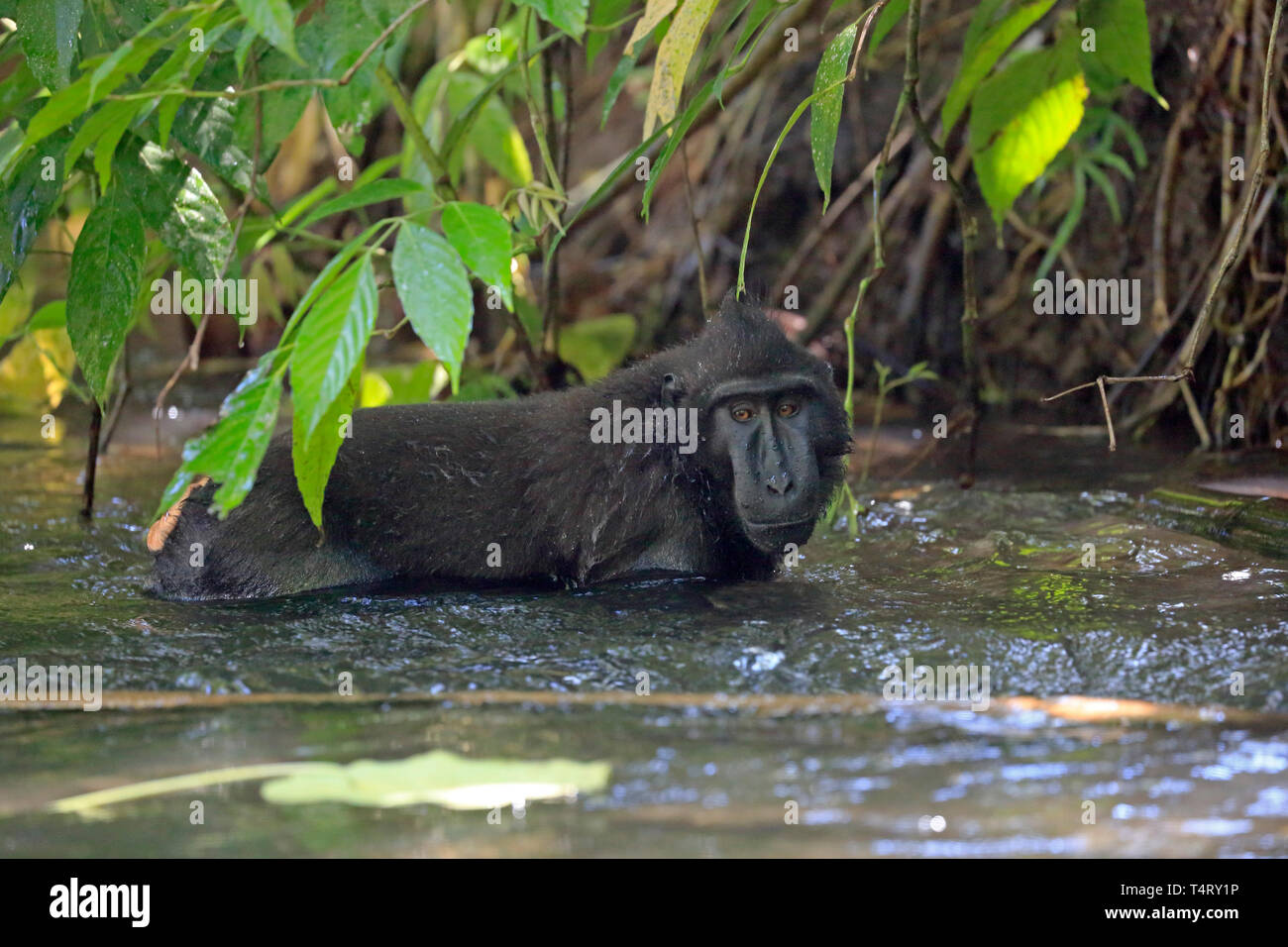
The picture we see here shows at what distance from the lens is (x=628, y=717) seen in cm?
331

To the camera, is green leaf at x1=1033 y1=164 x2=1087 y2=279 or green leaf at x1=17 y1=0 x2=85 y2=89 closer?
green leaf at x1=17 y1=0 x2=85 y2=89

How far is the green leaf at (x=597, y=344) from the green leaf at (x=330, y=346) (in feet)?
16.2

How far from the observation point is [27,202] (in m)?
4.38

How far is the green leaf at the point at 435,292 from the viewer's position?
3.01 meters

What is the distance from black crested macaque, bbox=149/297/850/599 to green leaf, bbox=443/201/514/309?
1867 mm

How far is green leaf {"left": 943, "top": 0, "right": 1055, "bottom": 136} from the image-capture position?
16.7 feet

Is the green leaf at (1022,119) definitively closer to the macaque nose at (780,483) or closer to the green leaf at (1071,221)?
the macaque nose at (780,483)

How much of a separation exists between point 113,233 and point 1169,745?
3299 millimetres

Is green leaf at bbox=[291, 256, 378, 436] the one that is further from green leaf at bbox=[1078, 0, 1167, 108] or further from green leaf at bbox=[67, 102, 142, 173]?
green leaf at bbox=[1078, 0, 1167, 108]

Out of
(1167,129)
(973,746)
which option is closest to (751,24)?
(973,746)

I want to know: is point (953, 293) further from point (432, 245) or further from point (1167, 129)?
point (432, 245)

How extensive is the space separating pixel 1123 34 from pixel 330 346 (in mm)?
3533

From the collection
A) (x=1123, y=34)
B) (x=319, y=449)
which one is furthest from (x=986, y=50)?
(x=319, y=449)

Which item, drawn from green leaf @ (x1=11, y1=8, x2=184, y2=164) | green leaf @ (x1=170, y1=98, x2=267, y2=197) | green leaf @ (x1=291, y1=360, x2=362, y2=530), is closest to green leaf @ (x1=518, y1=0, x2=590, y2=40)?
green leaf @ (x1=11, y1=8, x2=184, y2=164)
